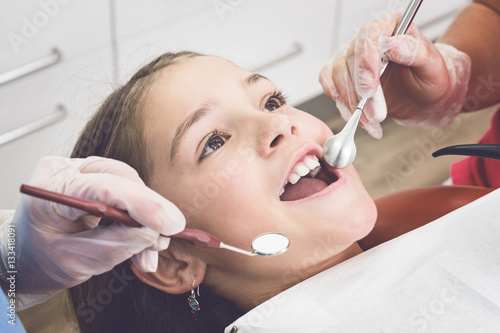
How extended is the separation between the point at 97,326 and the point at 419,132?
1.39m

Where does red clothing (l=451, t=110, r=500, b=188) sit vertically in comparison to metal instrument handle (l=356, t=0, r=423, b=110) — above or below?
below

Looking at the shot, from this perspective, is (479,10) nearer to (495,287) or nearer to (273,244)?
(495,287)

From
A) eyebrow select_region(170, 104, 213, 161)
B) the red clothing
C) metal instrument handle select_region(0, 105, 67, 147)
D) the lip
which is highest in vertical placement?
eyebrow select_region(170, 104, 213, 161)

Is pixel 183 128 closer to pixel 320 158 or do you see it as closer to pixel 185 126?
pixel 185 126

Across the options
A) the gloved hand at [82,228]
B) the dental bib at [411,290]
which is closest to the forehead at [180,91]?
the gloved hand at [82,228]

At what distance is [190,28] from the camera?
1.84 metres

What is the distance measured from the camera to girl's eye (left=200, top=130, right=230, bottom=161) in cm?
98
